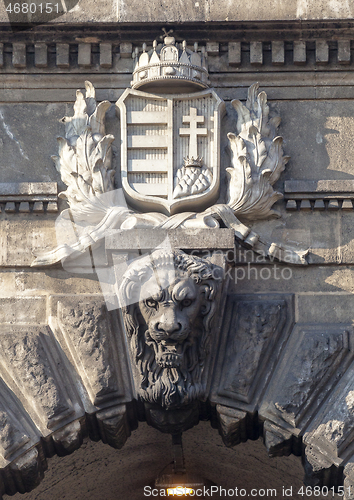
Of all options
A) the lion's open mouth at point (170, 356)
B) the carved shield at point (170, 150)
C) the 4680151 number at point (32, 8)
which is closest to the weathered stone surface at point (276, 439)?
the lion's open mouth at point (170, 356)

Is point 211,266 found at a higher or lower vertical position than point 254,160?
lower

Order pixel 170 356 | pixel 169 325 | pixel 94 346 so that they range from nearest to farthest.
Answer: pixel 169 325 < pixel 170 356 < pixel 94 346

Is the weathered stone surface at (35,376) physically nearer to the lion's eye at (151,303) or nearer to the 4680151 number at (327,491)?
the lion's eye at (151,303)

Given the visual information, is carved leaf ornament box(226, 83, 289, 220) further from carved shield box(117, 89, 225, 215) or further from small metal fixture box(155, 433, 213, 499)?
small metal fixture box(155, 433, 213, 499)

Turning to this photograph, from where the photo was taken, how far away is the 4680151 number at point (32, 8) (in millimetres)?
6848

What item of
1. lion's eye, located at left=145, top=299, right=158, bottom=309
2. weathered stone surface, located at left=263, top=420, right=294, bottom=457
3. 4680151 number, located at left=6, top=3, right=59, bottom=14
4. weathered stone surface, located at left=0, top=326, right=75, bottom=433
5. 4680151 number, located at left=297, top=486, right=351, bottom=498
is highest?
4680151 number, located at left=6, top=3, right=59, bottom=14

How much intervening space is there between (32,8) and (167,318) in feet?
8.82

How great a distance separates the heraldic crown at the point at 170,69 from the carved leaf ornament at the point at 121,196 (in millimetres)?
328

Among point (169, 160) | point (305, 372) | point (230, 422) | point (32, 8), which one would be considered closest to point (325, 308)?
point (305, 372)

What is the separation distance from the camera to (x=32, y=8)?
6.88m

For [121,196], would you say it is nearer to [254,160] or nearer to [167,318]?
[254,160]

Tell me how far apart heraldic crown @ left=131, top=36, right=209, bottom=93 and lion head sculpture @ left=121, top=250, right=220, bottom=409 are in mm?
1344

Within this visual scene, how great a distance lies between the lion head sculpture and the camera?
5.95 metres

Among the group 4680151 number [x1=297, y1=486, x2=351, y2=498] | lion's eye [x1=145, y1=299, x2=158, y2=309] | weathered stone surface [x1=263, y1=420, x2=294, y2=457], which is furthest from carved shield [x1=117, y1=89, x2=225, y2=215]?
4680151 number [x1=297, y1=486, x2=351, y2=498]
